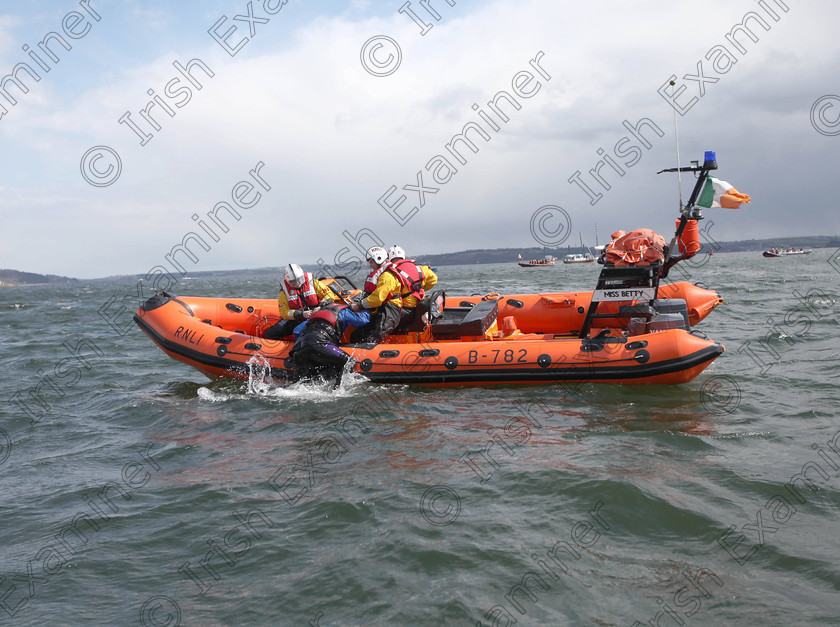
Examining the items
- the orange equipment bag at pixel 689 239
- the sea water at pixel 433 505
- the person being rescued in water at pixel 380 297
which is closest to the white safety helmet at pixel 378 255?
the person being rescued in water at pixel 380 297

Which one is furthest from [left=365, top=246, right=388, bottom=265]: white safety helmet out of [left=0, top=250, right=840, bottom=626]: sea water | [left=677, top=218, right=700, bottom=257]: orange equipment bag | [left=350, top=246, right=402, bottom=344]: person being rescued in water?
[left=677, top=218, right=700, bottom=257]: orange equipment bag

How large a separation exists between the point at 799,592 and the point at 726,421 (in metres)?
2.45

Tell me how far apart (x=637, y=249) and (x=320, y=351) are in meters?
3.22

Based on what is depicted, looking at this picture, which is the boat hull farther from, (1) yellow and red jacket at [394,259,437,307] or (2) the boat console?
(1) yellow and red jacket at [394,259,437,307]

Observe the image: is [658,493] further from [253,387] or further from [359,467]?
Answer: [253,387]

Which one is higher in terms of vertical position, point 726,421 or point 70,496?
point 726,421

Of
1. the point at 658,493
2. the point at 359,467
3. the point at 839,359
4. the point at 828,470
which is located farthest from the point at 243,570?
the point at 839,359

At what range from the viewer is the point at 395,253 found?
22.0 ft

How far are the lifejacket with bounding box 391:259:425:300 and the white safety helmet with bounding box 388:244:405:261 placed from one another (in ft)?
0.18

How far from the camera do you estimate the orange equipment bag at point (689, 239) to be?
6219 millimetres

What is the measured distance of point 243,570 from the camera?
326 cm

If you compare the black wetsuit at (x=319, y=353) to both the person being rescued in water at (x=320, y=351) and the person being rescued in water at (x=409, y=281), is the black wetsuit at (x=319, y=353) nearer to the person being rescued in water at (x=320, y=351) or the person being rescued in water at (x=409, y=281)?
the person being rescued in water at (x=320, y=351)

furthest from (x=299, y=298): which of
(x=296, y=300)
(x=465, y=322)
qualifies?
(x=465, y=322)

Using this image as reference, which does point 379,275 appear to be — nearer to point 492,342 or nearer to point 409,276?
point 409,276
